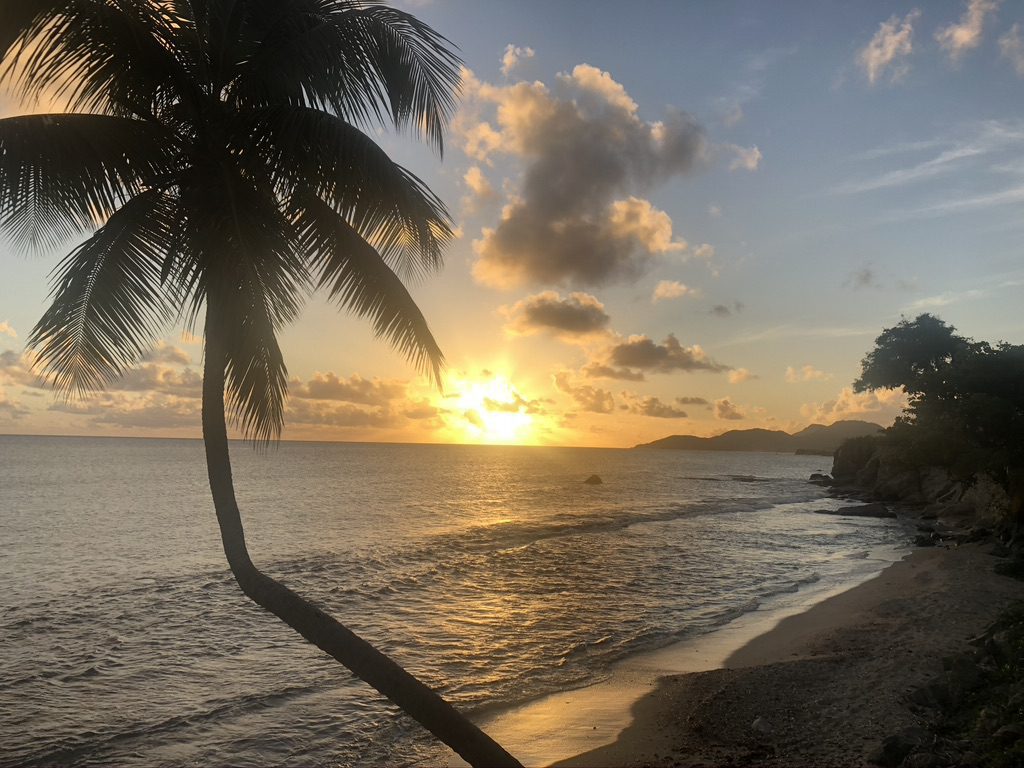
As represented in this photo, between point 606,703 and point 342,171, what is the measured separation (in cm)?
1067

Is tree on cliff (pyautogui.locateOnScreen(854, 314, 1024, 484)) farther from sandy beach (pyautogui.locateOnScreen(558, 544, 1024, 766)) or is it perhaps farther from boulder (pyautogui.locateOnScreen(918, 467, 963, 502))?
sandy beach (pyautogui.locateOnScreen(558, 544, 1024, 766))

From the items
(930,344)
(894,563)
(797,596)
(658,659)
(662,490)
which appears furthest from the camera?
(662,490)

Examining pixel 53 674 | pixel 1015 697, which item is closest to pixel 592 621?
pixel 1015 697

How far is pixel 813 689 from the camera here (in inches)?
456

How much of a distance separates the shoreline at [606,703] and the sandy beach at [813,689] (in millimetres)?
247

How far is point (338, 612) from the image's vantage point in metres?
20.6

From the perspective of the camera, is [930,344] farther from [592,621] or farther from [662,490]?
Answer: [592,621]

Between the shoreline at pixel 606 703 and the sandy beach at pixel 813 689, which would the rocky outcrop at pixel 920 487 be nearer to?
the sandy beach at pixel 813 689

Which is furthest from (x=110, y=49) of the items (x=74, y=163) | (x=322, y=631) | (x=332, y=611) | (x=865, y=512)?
(x=865, y=512)

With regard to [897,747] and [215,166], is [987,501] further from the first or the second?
[215,166]

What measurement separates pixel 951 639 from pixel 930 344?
54.4 metres

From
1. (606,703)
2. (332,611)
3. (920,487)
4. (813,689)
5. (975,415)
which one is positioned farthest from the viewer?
(920,487)

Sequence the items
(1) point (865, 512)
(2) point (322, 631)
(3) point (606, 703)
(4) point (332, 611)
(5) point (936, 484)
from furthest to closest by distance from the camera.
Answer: (5) point (936, 484), (1) point (865, 512), (4) point (332, 611), (3) point (606, 703), (2) point (322, 631)

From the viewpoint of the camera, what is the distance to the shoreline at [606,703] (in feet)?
34.4
